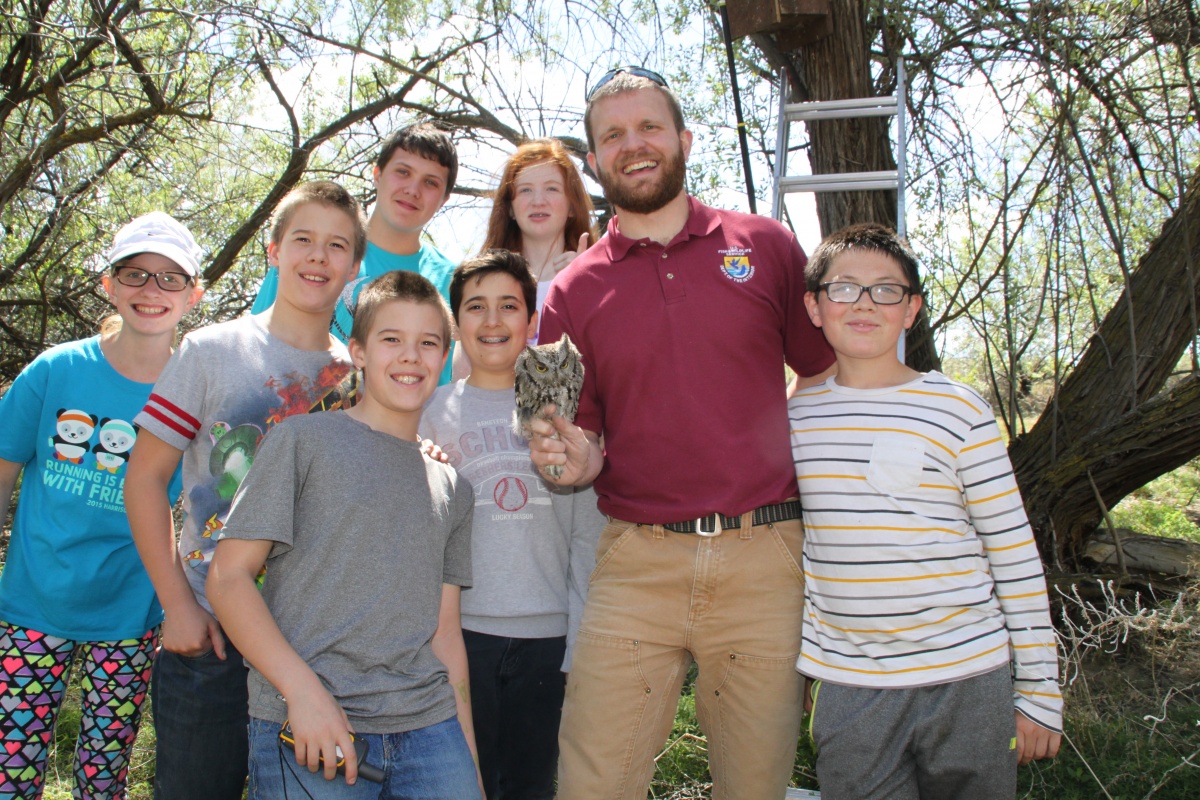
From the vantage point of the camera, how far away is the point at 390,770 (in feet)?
6.26

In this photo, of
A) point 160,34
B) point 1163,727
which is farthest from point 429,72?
point 1163,727

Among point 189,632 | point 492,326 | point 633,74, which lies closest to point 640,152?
point 633,74

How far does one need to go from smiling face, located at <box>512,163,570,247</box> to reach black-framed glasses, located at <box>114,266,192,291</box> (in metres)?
1.22

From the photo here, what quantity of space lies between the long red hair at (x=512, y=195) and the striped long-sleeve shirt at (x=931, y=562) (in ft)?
5.16

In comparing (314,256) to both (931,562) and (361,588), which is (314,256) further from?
(931,562)

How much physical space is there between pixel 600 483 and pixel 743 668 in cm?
64

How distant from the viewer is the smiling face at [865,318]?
6.97ft

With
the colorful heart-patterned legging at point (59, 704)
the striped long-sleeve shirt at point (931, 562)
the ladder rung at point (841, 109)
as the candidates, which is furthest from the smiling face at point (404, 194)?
the ladder rung at point (841, 109)

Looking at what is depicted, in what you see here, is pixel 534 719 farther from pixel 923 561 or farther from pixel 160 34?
pixel 160 34

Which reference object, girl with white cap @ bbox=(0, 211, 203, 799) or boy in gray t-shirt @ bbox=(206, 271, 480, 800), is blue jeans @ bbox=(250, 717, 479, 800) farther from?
girl with white cap @ bbox=(0, 211, 203, 799)

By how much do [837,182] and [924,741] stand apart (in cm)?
291

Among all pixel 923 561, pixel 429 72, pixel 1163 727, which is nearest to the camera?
pixel 923 561

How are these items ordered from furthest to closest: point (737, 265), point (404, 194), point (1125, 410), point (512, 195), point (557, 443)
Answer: point (1125, 410), point (512, 195), point (404, 194), point (737, 265), point (557, 443)

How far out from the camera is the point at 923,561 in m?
1.98
